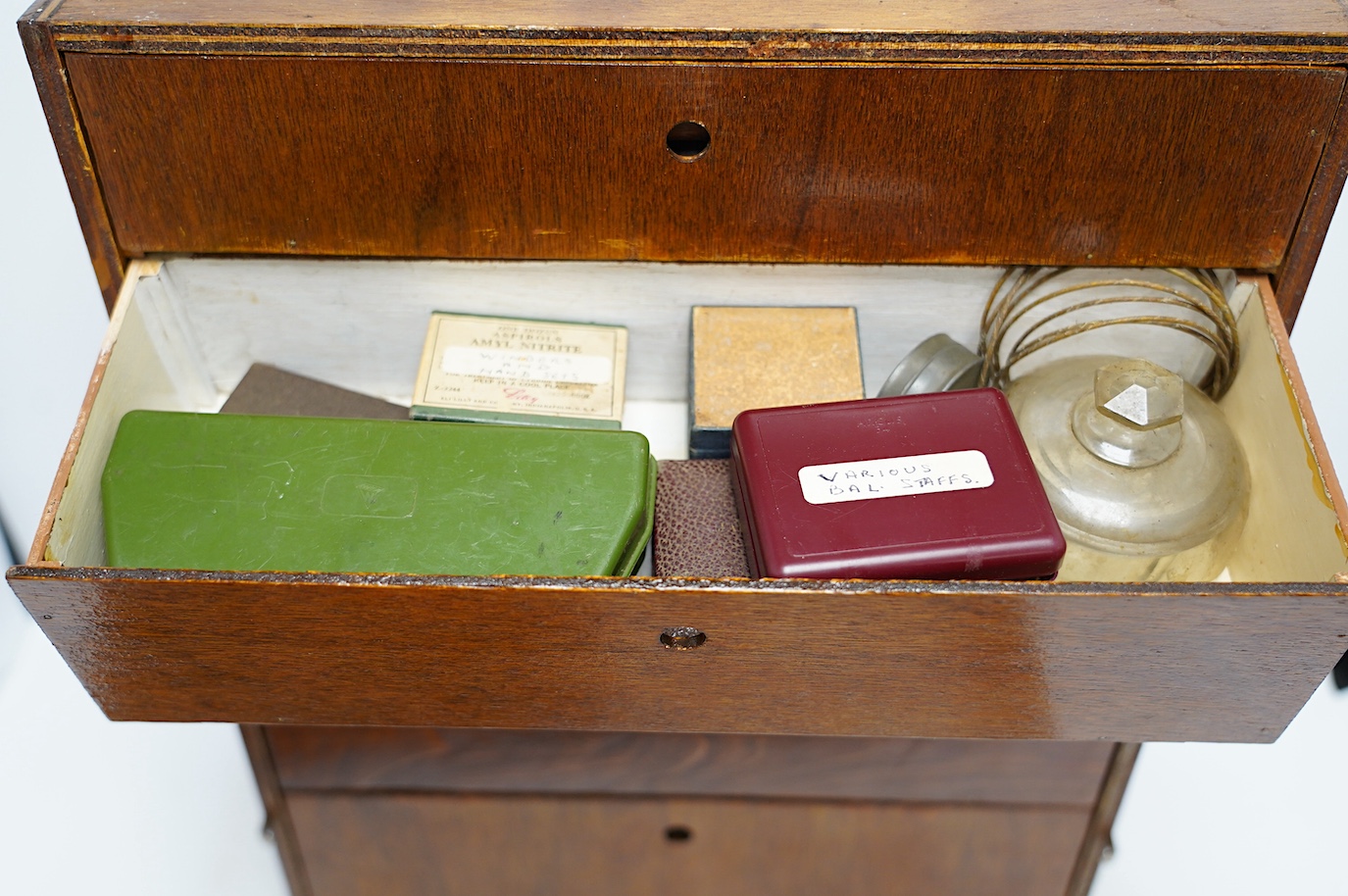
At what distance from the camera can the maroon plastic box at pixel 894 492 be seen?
676mm

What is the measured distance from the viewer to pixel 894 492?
70cm

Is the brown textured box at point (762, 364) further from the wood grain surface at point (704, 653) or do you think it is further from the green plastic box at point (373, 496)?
the wood grain surface at point (704, 653)

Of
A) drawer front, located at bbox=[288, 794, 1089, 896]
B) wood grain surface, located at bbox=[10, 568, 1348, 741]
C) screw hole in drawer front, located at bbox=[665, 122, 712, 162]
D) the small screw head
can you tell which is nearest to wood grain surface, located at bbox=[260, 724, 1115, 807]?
drawer front, located at bbox=[288, 794, 1089, 896]

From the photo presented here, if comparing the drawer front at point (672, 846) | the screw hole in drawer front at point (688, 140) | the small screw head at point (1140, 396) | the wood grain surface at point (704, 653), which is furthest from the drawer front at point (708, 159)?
the drawer front at point (672, 846)

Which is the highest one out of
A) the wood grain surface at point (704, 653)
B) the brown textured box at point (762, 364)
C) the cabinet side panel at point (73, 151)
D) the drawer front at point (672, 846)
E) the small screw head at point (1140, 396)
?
the cabinet side panel at point (73, 151)

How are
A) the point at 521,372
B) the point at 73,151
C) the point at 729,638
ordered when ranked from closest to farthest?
the point at 729,638 → the point at 73,151 → the point at 521,372

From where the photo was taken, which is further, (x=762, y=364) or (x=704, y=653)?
(x=762, y=364)

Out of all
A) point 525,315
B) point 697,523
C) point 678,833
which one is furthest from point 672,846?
point 525,315

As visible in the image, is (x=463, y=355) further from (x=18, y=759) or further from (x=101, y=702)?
(x=18, y=759)

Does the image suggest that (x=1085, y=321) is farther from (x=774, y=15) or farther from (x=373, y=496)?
(x=373, y=496)

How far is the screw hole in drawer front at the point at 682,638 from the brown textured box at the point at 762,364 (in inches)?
8.0

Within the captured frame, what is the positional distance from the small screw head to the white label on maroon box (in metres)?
0.09

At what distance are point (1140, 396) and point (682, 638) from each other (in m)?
0.30

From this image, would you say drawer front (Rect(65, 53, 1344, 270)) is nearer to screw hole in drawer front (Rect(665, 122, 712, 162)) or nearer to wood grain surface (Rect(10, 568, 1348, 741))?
screw hole in drawer front (Rect(665, 122, 712, 162))
